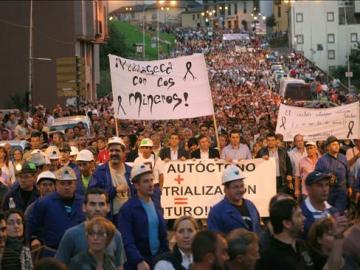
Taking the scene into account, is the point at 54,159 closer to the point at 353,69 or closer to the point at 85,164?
the point at 85,164

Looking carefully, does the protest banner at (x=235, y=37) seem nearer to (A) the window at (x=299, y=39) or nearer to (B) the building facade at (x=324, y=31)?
(A) the window at (x=299, y=39)

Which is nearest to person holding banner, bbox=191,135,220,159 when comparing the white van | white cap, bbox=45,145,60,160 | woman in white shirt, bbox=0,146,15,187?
white cap, bbox=45,145,60,160

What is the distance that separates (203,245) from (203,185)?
657cm

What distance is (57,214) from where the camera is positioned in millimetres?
9078

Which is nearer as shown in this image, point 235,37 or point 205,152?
point 205,152

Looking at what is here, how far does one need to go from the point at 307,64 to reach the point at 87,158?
288 ft

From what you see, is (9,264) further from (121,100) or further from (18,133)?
(18,133)

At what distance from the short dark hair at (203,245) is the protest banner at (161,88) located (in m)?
7.96

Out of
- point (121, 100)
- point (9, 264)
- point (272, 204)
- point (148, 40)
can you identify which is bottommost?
point (9, 264)

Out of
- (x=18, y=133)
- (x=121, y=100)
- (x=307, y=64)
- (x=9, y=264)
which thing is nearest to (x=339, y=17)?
(x=307, y=64)

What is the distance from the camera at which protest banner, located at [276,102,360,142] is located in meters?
17.7

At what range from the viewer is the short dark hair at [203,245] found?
642cm

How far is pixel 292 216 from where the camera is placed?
7070mm

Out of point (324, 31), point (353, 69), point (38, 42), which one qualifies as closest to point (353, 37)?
point (324, 31)
